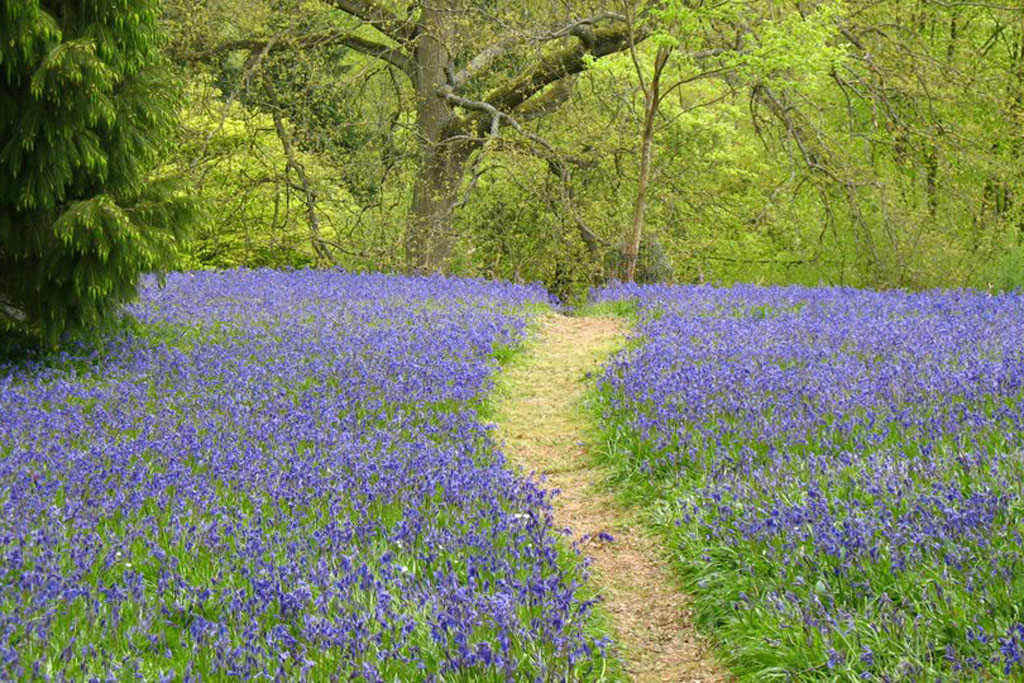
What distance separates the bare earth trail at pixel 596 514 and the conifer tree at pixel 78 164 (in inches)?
155

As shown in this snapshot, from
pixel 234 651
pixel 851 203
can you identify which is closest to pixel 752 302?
pixel 851 203

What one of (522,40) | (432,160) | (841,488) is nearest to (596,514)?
(841,488)

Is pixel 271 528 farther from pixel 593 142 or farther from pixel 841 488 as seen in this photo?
pixel 593 142

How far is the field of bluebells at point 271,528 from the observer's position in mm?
4043

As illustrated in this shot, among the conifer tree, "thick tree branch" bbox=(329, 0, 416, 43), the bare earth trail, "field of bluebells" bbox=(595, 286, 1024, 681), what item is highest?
"thick tree branch" bbox=(329, 0, 416, 43)

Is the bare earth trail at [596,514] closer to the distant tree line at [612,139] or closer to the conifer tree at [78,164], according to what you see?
the conifer tree at [78,164]

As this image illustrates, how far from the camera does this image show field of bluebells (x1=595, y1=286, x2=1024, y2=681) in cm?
414

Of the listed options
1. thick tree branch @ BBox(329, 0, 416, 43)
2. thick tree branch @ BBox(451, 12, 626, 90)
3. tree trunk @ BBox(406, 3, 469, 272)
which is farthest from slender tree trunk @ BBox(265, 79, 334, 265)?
thick tree branch @ BBox(451, 12, 626, 90)

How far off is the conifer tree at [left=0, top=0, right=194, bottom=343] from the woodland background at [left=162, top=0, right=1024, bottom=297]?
28.0ft

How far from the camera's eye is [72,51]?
9.30 metres

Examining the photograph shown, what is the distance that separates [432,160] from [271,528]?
16.4 meters

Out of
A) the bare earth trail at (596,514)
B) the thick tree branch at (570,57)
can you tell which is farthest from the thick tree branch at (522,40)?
the bare earth trail at (596,514)

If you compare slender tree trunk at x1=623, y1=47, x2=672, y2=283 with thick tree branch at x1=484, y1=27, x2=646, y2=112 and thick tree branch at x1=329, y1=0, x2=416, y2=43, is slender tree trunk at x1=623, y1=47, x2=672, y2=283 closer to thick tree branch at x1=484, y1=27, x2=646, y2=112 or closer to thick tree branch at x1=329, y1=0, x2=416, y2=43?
thick tree branch at x1=484, y1=27, x2=646, y2=112

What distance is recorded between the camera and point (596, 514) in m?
7.12
